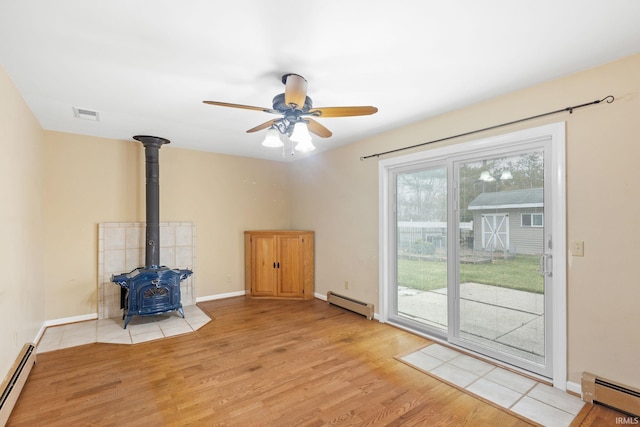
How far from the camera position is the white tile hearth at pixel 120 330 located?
3344mm

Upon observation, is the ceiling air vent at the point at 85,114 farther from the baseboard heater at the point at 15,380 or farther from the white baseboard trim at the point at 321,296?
the white baseboard trim at the point at 321,296

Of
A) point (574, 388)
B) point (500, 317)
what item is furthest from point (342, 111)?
point (574, 388)

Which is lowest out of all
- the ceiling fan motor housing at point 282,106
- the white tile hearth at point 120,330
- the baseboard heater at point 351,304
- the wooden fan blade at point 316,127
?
the white tile hearth at point 120,330

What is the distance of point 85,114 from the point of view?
3246 mm

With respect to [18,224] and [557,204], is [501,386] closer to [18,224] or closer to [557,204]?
[557,204]

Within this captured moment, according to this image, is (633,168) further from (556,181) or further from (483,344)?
(483,344)

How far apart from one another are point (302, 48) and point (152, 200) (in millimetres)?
3225

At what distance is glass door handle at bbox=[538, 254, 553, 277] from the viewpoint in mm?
2521

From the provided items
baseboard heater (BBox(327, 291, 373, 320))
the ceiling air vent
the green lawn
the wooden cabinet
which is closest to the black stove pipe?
the ceiling air vent

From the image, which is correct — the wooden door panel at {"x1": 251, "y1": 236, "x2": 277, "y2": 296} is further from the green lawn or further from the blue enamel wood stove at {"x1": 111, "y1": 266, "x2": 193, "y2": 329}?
the green lawn

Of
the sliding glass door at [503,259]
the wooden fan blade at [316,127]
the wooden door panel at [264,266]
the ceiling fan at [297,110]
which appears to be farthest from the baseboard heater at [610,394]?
the wooden door panel at [264,266]

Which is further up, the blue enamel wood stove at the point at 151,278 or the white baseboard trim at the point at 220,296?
the blue enamel wood stove at the point at 151,278

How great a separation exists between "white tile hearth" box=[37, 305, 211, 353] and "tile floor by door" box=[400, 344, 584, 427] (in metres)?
2.66

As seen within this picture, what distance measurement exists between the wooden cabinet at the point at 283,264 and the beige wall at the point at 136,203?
412mm
